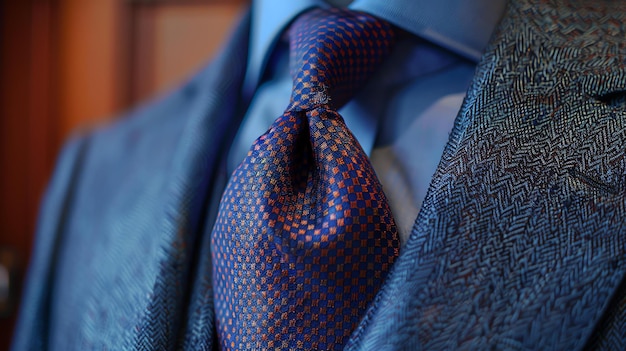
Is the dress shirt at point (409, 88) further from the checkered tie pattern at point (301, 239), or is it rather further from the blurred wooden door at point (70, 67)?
the blurred wooden door at point (70, 67)

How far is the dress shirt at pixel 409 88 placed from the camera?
0.49 m

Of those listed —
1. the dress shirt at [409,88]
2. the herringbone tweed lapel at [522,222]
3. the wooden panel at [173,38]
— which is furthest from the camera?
the wooden panel at [173,38]

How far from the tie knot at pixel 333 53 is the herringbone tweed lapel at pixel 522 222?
99 millimetres

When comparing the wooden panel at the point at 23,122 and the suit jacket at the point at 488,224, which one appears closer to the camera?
the suit jacket at the point at 488,224

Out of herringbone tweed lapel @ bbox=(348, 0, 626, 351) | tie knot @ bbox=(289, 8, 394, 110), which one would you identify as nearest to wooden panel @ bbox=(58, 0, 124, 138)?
tie knot @ bbox=(289, 8, 394, 110)

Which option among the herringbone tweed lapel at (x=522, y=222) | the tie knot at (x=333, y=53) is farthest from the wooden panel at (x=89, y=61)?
the herringbone tweed lapel at (x=522, y=222)

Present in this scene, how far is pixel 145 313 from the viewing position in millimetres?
446

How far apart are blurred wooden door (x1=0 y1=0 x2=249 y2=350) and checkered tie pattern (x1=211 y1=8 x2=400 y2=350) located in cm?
62

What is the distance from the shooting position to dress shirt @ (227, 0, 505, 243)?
1.62 feet

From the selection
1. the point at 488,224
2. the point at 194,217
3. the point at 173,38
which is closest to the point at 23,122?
the point at 173,38

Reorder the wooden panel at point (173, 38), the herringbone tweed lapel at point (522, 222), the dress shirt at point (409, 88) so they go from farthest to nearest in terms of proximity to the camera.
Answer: the wooden panel at point (173, 38) < the dress shirt at point (409, 88) < the herringbone tweed lapel at point (522, 222)

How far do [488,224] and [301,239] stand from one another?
0.13 m

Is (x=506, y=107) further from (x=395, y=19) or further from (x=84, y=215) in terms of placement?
(x=84, y=215)

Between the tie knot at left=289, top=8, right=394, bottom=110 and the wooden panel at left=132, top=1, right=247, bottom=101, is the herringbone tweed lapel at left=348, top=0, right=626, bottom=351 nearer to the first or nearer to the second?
the tie knot at left=289, top=8, right=394, bottom=110
